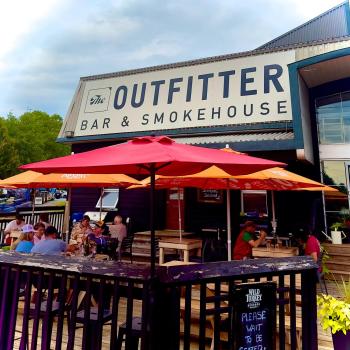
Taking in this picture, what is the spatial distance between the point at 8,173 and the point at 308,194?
34.3 metres

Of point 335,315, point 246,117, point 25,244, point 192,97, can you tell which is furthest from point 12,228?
point 335,315

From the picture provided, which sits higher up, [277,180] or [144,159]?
[277,180]

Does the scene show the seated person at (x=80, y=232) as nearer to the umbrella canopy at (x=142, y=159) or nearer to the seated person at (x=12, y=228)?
the seated person at (x=12, y=228)

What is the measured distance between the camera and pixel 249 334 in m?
2.59

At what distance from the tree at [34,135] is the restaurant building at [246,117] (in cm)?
3011

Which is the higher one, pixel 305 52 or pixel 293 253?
pixel 305 52

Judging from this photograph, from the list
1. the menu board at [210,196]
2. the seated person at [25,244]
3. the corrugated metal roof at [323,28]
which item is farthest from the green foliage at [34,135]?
the seated person at [25,244]

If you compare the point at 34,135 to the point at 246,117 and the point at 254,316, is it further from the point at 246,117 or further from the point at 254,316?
the point at 254,316

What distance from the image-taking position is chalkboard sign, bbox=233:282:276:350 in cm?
256

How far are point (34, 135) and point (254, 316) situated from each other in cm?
4350

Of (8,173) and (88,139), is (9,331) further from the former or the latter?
(8,173)

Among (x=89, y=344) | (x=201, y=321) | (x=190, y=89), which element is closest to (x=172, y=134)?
(x=190, y=89)

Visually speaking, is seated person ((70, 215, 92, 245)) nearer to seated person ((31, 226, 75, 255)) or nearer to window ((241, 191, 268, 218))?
seated person ((31, 226, 75, 255))

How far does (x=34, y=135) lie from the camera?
41.1 meters
